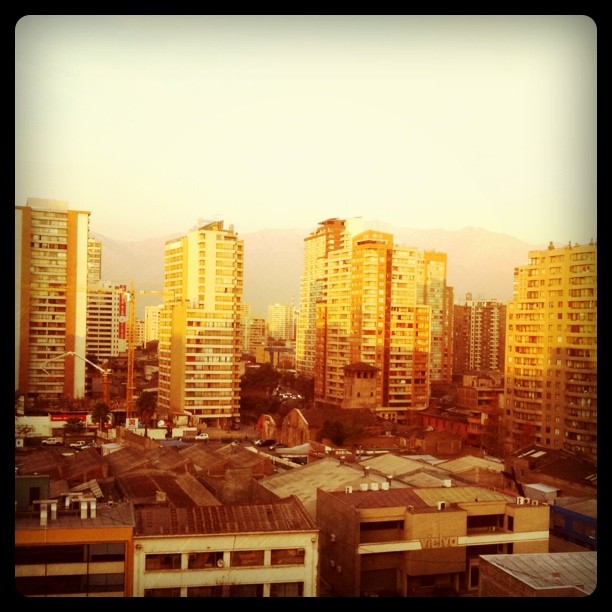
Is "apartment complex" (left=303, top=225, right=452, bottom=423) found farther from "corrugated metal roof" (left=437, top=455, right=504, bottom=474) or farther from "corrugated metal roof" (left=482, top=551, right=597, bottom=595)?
"corrugated metal roof" (left=482, top=551, right=597, bottom=595)

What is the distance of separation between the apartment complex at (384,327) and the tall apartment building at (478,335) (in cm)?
10

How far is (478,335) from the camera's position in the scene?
459cm

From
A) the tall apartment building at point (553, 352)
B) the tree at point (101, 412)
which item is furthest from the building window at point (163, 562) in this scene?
the tall apartment building at point (553, 352)

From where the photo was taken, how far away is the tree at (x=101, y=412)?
13.7 feet

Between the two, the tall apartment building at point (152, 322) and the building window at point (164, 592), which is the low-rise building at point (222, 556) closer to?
the building window at point (164, 592)

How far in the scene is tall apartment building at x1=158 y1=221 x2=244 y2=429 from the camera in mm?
4180

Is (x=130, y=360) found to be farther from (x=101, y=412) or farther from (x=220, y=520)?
(x=220, y=520)

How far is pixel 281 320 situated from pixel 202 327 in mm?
511

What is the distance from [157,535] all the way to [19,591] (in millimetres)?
675
